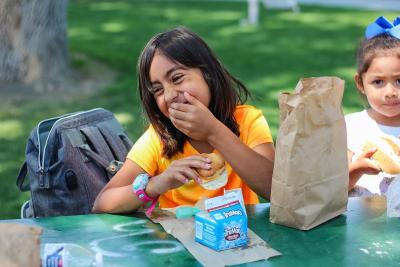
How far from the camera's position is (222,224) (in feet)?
6.04

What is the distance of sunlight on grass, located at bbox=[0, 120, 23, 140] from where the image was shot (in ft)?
17.1

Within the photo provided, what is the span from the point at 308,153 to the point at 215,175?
355 millimetres

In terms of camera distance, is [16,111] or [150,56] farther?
[16,111]

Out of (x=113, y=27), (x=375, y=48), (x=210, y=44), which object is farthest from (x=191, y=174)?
(x=113, y=27)

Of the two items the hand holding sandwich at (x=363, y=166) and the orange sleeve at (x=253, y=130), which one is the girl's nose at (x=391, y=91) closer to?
the hand holding sandwich at (x=363, y=166)

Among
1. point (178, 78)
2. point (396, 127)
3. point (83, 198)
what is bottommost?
point (83, 198)

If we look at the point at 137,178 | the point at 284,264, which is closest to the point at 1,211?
the point at 137,178

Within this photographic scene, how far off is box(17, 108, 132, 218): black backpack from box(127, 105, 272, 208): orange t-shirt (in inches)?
9.7

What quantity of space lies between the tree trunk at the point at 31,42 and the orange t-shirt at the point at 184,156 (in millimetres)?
4265

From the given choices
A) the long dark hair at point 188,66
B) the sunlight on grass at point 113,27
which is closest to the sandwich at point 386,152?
the long dark hair at point 188,66

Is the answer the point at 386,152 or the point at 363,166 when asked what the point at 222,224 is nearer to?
the point at 363,166

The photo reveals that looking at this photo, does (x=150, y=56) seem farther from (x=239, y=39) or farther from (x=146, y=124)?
(x=239, y=39)

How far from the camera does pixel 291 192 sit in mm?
1974

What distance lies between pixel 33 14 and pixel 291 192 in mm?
4894
